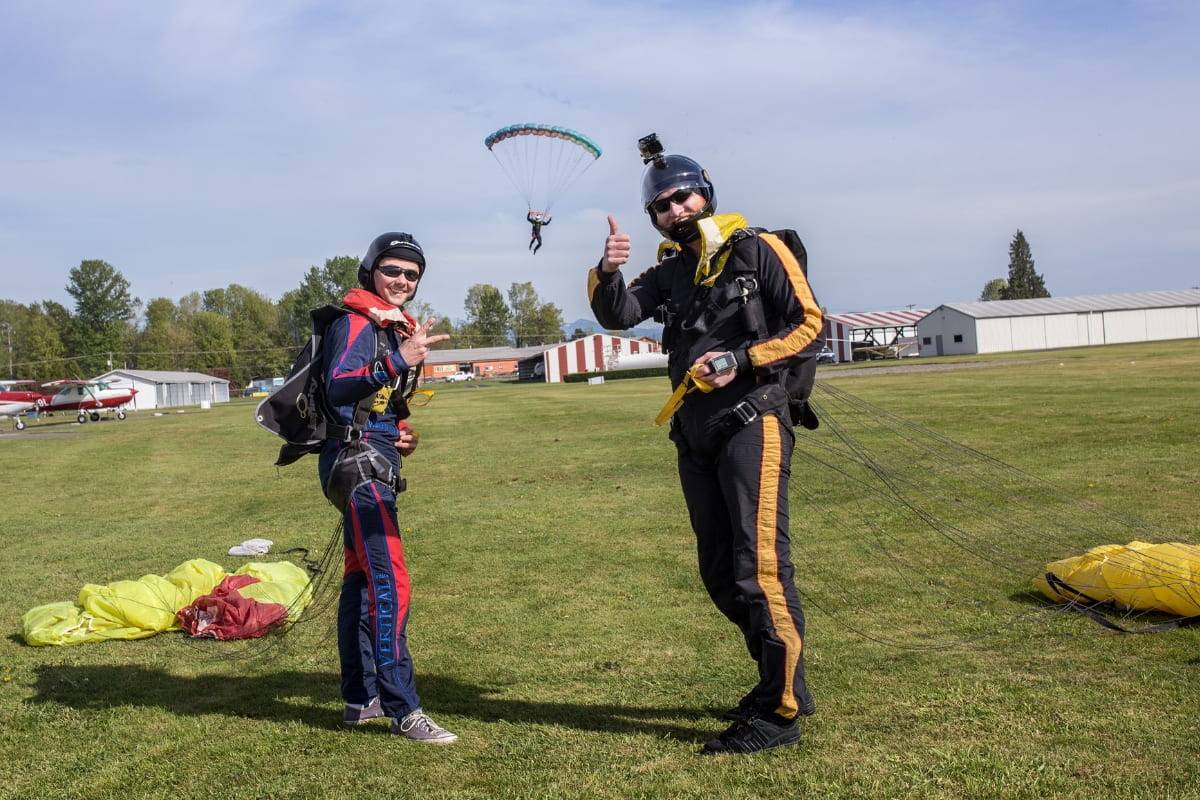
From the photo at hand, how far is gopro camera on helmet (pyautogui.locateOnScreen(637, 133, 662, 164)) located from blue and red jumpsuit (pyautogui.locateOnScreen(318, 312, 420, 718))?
1.45 meters

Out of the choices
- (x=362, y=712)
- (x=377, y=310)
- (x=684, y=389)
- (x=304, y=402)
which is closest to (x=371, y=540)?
(x=304, y=402)

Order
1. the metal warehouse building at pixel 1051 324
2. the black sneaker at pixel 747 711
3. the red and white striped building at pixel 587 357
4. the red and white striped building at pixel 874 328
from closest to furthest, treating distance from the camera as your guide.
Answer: the black sneaker at pixel 747 711
the metal warehouse building at pixel 1051 324
the red and white striped building at pixel 874 328
the red and white striped building at pixel 587 357

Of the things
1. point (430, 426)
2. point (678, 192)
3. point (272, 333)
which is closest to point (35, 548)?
point (678, 192)

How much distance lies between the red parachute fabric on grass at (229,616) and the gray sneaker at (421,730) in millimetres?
2381

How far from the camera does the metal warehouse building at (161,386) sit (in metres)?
84.1

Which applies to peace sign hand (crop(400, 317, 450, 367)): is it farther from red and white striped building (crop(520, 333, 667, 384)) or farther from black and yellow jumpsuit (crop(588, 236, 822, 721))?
red and white striped building (crop(520, 333, 667, 384))

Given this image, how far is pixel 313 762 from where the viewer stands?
4062mm

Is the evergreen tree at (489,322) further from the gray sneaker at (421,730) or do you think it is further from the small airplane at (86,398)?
the gray sneaker at (421,730)

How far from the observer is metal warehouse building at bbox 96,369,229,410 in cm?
8412

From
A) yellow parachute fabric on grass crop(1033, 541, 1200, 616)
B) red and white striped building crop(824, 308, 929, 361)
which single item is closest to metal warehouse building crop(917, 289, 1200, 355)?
red and white striped building crop(824, 308, 929, 361)

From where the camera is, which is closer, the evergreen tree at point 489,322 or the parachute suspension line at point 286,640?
the parachute suspension line at point 286,640

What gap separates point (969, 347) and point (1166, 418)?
60.7 meters

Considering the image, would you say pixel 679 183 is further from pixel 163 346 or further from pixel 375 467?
pixel 163 346

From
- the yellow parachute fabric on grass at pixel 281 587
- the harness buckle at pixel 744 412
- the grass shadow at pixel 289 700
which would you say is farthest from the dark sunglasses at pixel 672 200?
the yellow parachute fabric on grass at pixel 281 587
